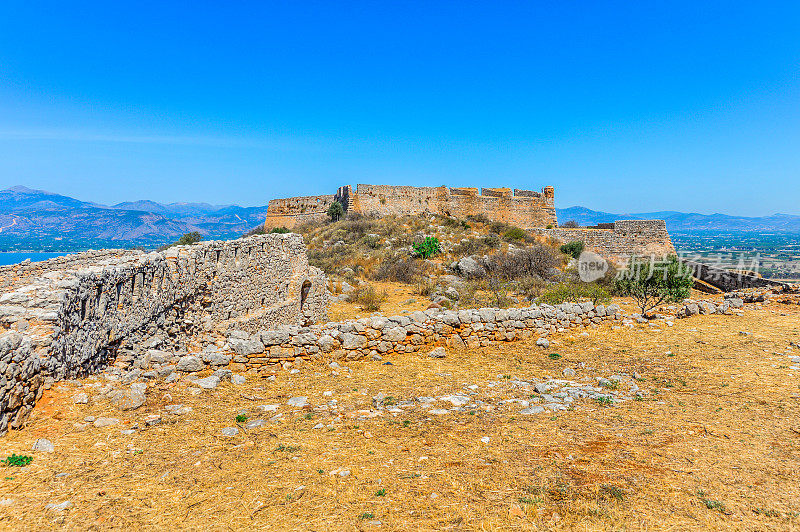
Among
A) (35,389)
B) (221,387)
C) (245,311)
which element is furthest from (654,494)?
(245,311)

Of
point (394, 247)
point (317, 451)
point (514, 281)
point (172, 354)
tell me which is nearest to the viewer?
point (317, 451)

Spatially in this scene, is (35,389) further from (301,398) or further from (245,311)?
(245,311)

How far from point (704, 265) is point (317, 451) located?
26.0 m

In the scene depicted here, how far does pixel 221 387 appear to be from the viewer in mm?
6543

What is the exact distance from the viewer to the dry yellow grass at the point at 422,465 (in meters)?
3.36

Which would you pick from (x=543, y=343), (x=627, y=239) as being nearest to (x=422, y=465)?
(x=543, y=343)

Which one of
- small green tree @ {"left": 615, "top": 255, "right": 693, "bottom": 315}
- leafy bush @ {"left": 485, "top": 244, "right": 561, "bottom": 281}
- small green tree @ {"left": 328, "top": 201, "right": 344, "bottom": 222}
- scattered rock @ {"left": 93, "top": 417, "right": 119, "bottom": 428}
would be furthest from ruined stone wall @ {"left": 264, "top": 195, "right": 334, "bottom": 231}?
scattered rock @ {"left": 93, "top": 417, "right": 119, "bottom": 428}

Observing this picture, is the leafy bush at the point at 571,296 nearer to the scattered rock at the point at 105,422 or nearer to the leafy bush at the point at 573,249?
the scattered rock at the point at 105,422

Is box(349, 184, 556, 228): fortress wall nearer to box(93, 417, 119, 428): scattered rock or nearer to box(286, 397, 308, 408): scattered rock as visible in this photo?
box(286, 397, 308, 408): scattered rock

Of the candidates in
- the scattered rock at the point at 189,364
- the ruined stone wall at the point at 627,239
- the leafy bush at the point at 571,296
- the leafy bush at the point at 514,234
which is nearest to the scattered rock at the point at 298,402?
the scattered rock at the point at 189,364

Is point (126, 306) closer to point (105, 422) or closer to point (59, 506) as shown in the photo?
point (105, 422)

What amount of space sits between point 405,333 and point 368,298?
7634 mm

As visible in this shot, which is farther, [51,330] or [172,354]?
[172,354]

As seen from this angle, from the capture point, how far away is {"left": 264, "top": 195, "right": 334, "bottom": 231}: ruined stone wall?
39.7 meters
